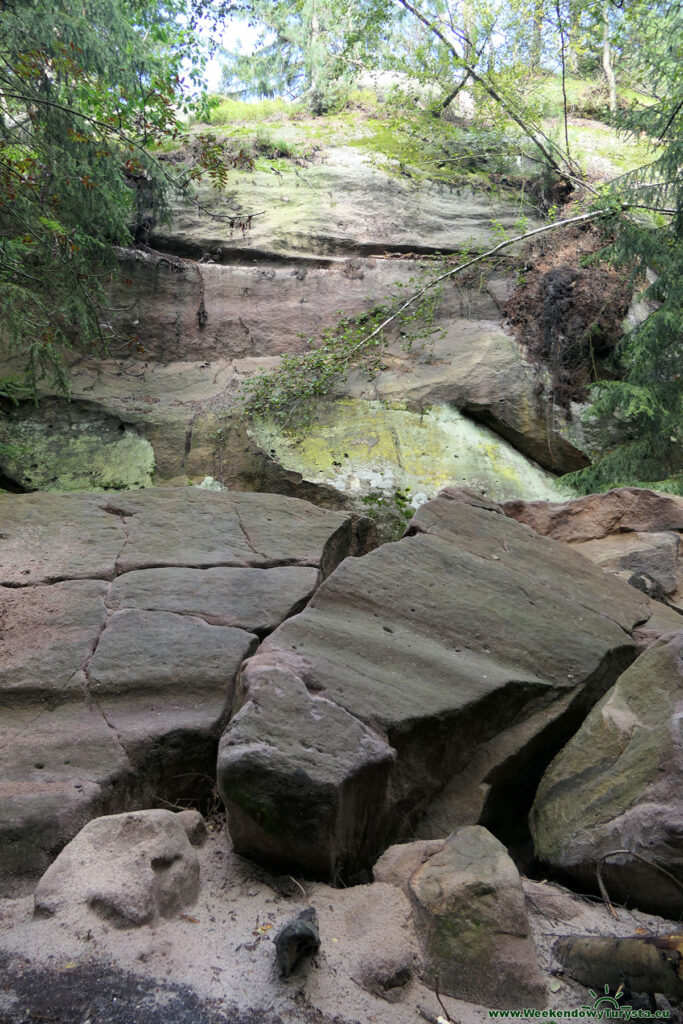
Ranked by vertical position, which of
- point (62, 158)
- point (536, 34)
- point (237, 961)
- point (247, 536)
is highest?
point (536, 34)

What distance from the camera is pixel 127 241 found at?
9.06 metres

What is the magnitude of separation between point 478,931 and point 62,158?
7446 millimetres

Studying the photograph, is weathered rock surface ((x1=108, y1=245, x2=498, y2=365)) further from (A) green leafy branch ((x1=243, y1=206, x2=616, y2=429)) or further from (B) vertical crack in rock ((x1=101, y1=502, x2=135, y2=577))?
(B) vertical crack in rock ((x1=101, y1=502, x2=135, y2=577))

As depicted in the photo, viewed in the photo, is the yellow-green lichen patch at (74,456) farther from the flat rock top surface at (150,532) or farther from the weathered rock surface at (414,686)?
the weathered rock surface at (414,686)

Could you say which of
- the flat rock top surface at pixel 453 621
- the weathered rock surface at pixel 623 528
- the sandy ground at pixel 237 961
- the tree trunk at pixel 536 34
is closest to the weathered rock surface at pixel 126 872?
the sandy ground at pixel 237 961

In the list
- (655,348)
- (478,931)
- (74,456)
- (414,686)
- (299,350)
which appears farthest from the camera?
(299,350)

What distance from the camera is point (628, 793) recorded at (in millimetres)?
3191

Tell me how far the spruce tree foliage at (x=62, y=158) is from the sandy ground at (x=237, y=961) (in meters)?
5.44

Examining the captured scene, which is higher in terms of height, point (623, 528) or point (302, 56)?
point (302, 56)

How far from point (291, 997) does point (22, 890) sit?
1.22 meters

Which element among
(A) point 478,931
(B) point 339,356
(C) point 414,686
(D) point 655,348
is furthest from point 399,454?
(A) point 478,931

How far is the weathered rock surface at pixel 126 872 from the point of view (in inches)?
102

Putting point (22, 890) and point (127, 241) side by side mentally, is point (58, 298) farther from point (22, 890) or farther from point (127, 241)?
point (22, 890)

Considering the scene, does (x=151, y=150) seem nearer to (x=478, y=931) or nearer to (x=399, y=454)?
(x=399, y=454)
